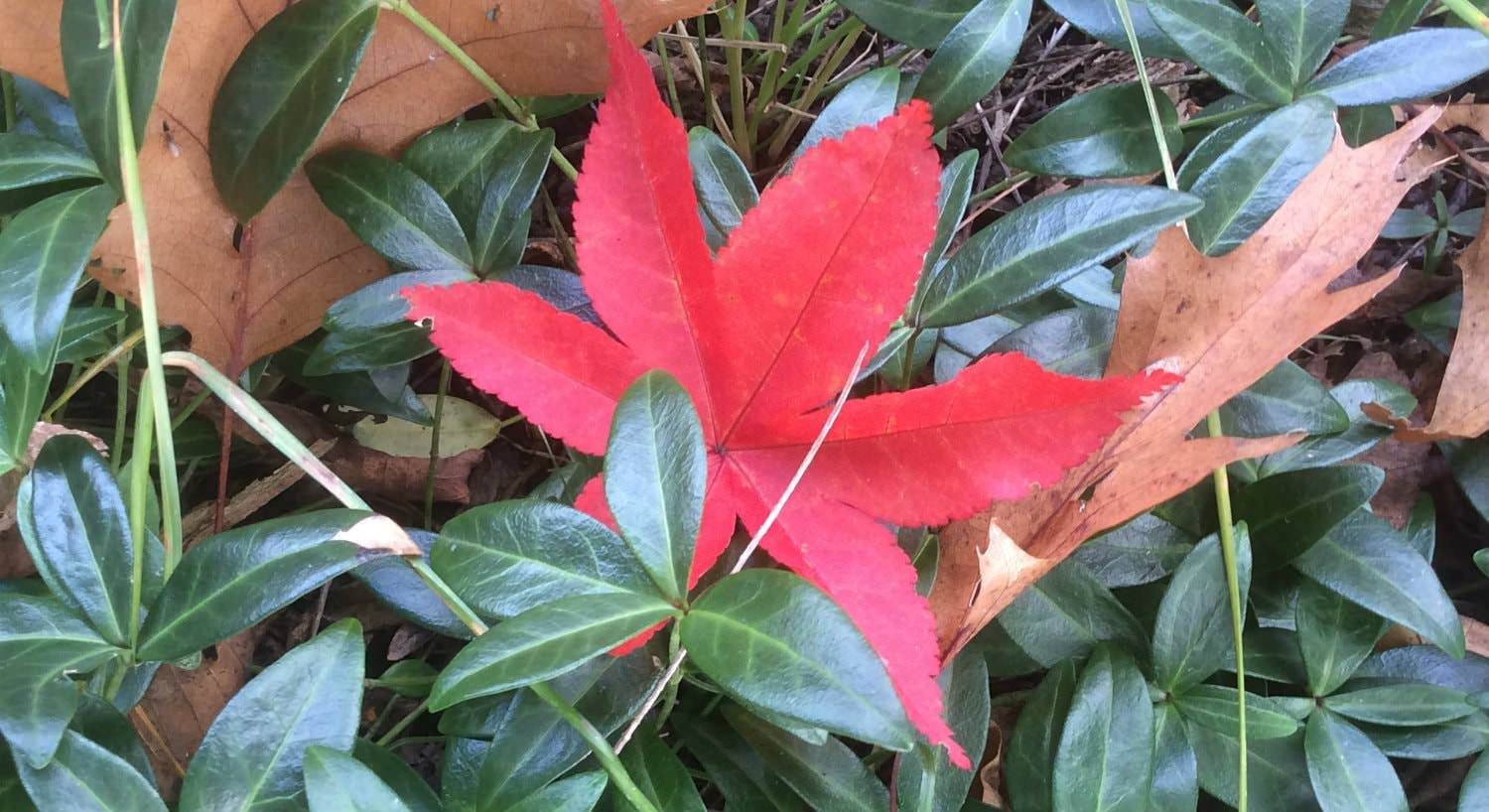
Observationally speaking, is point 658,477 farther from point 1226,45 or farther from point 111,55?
point 1226,45

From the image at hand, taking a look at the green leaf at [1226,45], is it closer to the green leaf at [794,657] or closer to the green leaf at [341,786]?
the green leaf at [794,657]

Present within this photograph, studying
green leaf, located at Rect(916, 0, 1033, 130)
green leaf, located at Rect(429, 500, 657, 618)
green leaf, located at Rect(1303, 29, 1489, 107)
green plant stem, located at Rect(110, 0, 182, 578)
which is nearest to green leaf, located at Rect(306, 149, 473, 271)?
green plant stem, located at Rect(110, 0, 182, 578)

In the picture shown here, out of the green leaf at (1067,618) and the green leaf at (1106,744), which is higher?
the green leaf at (1067,618)

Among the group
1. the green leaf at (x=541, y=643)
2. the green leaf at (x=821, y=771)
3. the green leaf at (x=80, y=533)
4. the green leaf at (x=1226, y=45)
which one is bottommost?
the green leaf at (x=821, y=771)

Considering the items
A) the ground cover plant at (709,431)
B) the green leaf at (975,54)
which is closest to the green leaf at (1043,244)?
A: the ground cover plant at (709,431)

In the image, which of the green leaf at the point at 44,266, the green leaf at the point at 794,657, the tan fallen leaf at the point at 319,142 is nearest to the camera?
the green leaf at the point at 794,657

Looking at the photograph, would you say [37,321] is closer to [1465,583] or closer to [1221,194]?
[1221,194]

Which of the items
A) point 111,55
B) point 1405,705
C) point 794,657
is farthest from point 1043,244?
point 111,55
